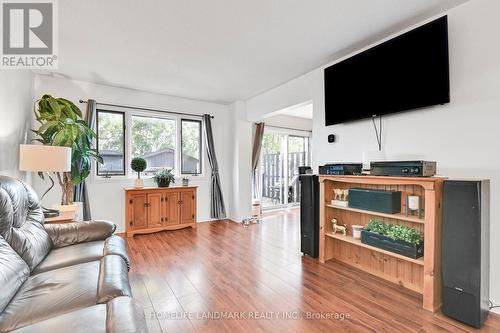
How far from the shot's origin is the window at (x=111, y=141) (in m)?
4.10

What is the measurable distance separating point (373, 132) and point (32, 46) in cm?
401

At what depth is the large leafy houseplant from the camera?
9.21 ft

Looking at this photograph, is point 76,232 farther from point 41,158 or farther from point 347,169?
point 347,169

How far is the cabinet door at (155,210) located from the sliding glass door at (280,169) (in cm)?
283

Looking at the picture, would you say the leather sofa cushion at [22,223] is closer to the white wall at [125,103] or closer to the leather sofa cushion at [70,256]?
the leather sofa cushion at [70,256]

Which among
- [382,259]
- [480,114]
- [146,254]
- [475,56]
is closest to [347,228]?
[382,259]

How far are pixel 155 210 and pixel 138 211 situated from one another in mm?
272

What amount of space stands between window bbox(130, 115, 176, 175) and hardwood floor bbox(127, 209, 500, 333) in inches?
68.4

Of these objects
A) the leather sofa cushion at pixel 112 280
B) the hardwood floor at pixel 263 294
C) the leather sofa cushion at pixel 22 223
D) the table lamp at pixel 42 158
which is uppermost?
the table lamp at pixel 42 158

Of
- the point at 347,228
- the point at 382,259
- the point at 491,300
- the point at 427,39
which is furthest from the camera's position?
the point at 347,228

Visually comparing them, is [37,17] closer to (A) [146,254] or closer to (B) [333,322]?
(A) [146,254]

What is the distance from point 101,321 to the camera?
1.03 meters

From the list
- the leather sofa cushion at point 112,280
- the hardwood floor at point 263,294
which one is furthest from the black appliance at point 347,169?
the leather sofa cushion at point 112,280

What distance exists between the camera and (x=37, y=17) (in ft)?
7.20
